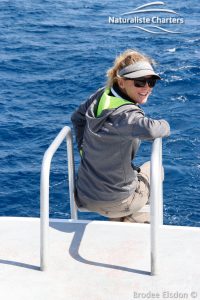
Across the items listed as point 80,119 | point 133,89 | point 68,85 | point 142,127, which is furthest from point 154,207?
point 68,85

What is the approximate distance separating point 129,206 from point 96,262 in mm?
738

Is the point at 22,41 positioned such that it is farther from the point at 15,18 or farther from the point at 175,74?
the point at 175,74

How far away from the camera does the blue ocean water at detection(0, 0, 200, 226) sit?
12.9m

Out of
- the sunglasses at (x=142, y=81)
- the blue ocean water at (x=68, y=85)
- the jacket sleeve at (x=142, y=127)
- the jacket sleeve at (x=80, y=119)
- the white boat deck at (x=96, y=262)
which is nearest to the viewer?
the white boat deck at (x=96, y=262)

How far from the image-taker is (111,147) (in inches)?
204

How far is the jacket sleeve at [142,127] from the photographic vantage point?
4836 mm

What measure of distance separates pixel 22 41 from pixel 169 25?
5.06 meters

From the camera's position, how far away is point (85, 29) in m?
23.2

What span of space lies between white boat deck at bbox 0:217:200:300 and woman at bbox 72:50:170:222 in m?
0.23

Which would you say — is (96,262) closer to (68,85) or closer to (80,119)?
(80,119)

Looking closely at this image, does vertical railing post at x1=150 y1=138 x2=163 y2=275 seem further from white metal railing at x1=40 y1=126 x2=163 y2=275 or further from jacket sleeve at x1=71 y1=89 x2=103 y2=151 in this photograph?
jacket sleeve at x1=71 y1=89 x2=103 y2=151

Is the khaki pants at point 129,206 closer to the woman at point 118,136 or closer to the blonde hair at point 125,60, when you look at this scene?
the woman at point 118,136

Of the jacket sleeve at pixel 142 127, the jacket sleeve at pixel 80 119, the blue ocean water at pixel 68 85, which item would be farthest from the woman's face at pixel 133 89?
the blue ocean water at pixel 68 85

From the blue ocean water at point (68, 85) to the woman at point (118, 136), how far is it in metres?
6.38
